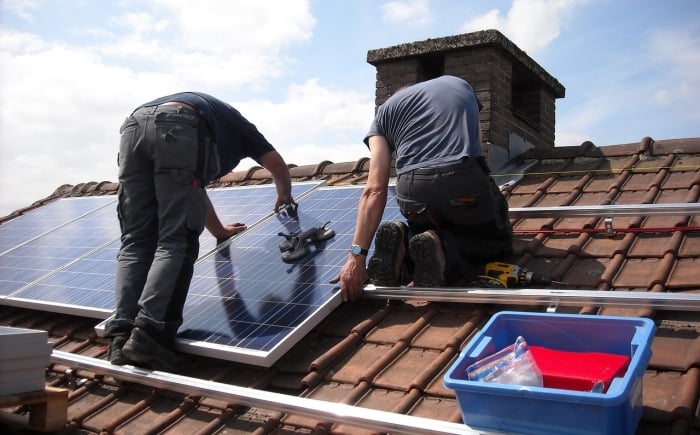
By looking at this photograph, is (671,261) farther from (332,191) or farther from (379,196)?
(332,191)

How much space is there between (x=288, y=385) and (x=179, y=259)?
104 cm

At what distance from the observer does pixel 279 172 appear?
4910 mm

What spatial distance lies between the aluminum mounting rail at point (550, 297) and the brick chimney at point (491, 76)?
279 cm

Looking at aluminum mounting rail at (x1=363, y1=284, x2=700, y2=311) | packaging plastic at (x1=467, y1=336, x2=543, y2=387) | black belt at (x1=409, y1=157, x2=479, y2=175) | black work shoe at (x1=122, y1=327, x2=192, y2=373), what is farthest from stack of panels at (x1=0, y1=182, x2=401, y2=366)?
packaging plastic at (x1=467, y1=336, x2=543, y2=387)

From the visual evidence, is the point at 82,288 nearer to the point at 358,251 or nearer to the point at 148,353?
the point at 148,353

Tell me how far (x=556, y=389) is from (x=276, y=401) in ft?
4.24

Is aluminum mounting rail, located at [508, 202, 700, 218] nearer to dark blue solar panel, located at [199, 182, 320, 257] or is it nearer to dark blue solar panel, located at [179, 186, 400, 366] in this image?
dark blue solar panel, located at [179, 186, 400, 366]

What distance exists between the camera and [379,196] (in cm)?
396

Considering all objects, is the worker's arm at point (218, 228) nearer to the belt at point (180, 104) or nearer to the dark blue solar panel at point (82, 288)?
the dark blue solar panel at point (82, 288)

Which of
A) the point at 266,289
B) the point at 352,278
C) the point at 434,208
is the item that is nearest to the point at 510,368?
the point at 352,278

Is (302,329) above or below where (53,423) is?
above

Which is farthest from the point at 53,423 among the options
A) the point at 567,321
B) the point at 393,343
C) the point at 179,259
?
the point at 567,321

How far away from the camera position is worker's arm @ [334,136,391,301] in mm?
3777

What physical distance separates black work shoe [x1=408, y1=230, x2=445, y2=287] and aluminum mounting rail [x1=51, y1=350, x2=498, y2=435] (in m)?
1.17
